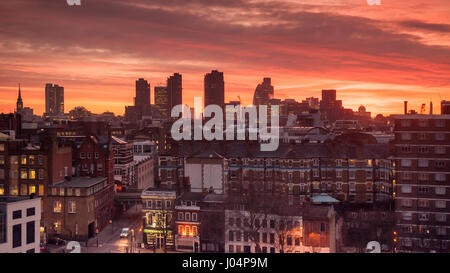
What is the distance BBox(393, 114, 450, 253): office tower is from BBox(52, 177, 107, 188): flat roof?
63.6ft

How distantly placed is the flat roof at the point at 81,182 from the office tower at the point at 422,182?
19.4m

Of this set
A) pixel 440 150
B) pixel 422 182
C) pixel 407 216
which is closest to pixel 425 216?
pixel 407 216

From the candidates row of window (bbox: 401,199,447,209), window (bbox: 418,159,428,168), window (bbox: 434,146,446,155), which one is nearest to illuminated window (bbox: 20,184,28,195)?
row of window (bbox: 401,199,447,209)

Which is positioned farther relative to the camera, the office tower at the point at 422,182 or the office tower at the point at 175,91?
the office tower at the point at 175,91

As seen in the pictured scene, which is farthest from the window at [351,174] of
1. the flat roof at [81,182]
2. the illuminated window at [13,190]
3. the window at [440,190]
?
the illuminated window at [13,190]

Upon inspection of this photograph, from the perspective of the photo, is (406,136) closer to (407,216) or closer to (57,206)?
(407,216)

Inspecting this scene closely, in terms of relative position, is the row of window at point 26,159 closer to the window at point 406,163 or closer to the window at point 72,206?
the window at point 72,206

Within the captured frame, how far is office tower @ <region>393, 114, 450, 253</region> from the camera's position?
2641 cm

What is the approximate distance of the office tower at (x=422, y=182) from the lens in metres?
26.4

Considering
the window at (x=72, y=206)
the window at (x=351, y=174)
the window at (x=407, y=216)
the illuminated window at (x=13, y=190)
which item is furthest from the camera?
the window at (x=351, y=174)
